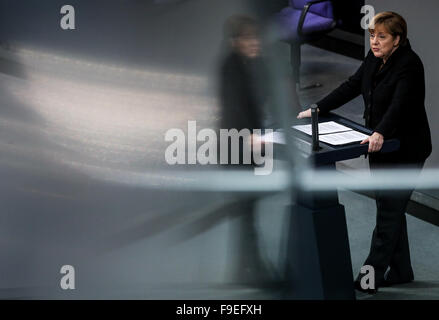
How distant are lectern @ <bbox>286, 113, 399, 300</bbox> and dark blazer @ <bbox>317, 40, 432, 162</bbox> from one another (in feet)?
0.50

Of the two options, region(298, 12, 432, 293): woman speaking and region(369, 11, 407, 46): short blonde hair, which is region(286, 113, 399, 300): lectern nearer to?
region(298, 12, 432, 293): woman speaking

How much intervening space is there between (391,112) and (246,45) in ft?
2.24

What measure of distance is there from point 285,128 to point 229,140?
0.83ft

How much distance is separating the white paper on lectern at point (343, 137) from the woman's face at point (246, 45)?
507 millimetres

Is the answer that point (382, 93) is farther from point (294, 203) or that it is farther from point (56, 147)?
point (56, 147)

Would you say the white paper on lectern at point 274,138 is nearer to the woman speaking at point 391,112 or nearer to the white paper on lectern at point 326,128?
the white paper on lectern at point 326,128

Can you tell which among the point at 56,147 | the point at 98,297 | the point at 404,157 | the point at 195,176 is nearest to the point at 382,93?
the point at 404,157

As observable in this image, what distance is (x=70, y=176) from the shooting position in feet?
19.1

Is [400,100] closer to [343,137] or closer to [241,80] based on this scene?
[343,137]

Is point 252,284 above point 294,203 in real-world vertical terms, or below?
below

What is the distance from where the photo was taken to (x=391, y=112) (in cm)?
377

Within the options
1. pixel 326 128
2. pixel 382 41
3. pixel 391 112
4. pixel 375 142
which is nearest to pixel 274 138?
pixel 326 128

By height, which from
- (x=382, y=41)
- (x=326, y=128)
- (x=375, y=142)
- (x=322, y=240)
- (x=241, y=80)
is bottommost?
(x=322, y=240)

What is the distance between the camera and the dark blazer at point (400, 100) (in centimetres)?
379
